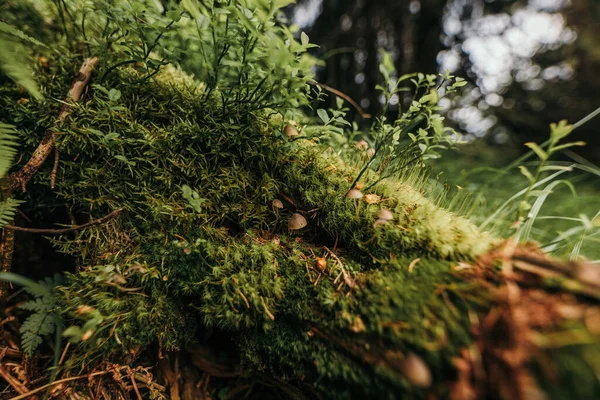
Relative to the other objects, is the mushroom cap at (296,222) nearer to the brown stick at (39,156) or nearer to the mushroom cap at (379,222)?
the mushroom cap at (379,222)

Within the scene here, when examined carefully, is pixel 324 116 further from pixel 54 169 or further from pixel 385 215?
pixel 54 169

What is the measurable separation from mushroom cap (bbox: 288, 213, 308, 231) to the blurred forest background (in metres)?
3.41

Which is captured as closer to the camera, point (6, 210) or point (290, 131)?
point (6, 210)

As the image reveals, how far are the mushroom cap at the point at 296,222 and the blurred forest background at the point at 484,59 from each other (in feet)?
11.2

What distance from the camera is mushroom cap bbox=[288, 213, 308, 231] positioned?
1.44 meters

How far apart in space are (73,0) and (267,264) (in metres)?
1.86

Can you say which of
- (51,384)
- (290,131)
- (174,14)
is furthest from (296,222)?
(51,384)

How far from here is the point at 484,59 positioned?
15.4ft

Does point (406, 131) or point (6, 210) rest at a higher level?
point (406, 131)

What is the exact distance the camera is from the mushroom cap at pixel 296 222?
1439mm

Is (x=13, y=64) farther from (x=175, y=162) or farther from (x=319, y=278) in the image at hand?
(x=319, y=278)

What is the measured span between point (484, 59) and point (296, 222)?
5.09 metres

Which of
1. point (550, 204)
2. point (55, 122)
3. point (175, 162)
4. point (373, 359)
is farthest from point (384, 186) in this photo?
point (550, 204)

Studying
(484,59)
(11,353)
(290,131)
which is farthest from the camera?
(484,59)
